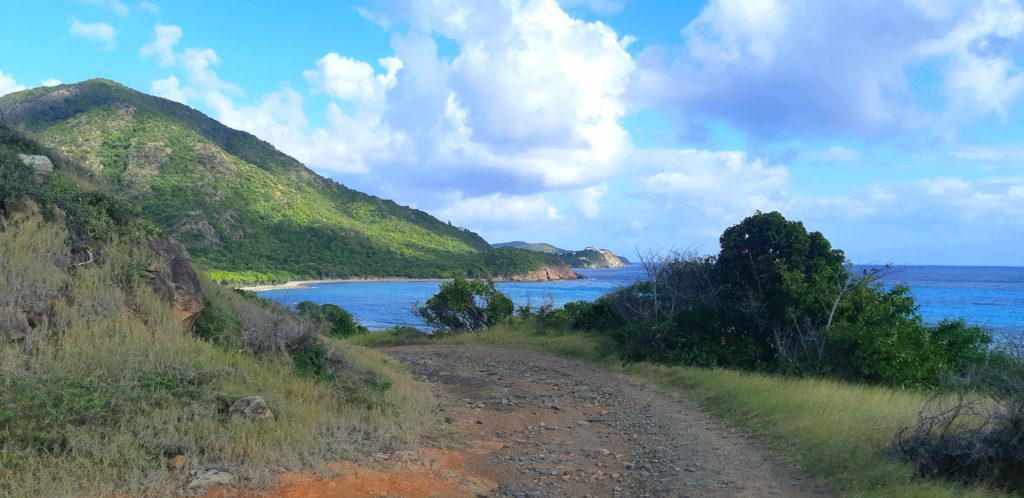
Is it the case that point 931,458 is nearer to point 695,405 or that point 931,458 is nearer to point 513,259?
point 695,405

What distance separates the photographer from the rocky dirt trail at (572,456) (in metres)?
6.35

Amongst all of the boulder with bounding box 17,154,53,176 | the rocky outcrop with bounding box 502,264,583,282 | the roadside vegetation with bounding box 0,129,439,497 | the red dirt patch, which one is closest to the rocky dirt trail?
the red dirt patch

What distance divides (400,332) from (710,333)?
14.2m

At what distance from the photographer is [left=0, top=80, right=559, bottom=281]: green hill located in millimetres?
60219

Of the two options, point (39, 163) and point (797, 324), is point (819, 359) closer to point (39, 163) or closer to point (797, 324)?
point (797, 324)

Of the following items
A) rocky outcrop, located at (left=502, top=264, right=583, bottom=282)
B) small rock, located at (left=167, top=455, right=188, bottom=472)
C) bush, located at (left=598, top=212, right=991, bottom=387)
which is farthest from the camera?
rocky outcrop, located at (left=502, top=264, right=583, bottom=282)

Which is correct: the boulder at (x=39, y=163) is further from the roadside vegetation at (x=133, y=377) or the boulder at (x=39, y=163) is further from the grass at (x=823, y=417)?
the grass at (x=823, y=417)

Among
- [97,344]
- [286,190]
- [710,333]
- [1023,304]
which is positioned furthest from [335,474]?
[286,190]

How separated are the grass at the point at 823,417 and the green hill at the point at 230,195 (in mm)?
42224

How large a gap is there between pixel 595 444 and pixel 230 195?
7151cm

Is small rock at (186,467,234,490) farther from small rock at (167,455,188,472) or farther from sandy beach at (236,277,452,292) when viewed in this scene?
sandy beach at (236,277,452,292)

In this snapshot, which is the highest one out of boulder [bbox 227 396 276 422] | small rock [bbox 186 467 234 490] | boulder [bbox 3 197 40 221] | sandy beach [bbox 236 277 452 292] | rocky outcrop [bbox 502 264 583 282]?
boulder [bbox 3 197 40 221]

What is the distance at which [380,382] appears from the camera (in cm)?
1031

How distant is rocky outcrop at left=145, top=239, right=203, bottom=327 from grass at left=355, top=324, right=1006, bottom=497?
8045 mm
